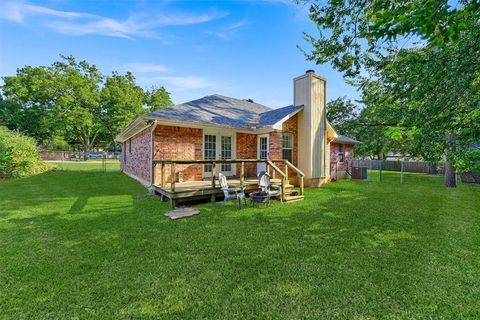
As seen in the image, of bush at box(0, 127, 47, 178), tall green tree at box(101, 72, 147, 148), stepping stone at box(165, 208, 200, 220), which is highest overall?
tall green tree at box(101, 72, 147, 148)

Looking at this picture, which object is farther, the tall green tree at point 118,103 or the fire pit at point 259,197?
the tall green tree at point 118,103

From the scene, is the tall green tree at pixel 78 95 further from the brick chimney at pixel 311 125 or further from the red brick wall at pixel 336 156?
the red brick wall at pixel 336 156

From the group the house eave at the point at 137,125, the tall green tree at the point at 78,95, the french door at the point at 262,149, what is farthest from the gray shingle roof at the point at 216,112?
the tall green tree at the point at 78,95

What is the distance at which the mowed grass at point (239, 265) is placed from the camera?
96.2 inches

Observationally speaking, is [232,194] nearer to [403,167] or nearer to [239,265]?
[239,265]

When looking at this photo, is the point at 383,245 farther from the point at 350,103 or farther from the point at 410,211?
the point at 350,103

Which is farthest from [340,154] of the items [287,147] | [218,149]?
[218,149]

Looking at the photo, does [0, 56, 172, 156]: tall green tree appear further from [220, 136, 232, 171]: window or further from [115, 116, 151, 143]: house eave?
[220, 136, 232, 171]: window

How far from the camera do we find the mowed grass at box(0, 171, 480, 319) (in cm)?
244

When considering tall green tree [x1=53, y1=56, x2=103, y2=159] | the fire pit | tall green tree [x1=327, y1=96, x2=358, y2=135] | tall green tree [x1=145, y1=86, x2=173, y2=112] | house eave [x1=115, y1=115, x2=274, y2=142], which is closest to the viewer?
the fire pit

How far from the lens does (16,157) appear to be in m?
14.2

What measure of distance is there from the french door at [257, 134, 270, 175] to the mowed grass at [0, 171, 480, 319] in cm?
471

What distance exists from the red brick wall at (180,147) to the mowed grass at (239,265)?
296 cm

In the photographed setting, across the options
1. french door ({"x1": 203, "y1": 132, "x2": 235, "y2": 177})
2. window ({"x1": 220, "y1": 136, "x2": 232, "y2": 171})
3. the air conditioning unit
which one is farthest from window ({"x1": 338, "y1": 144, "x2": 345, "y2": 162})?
window ({"x1": 220, "y1": 136, "x2": 232, "y2": 171})
